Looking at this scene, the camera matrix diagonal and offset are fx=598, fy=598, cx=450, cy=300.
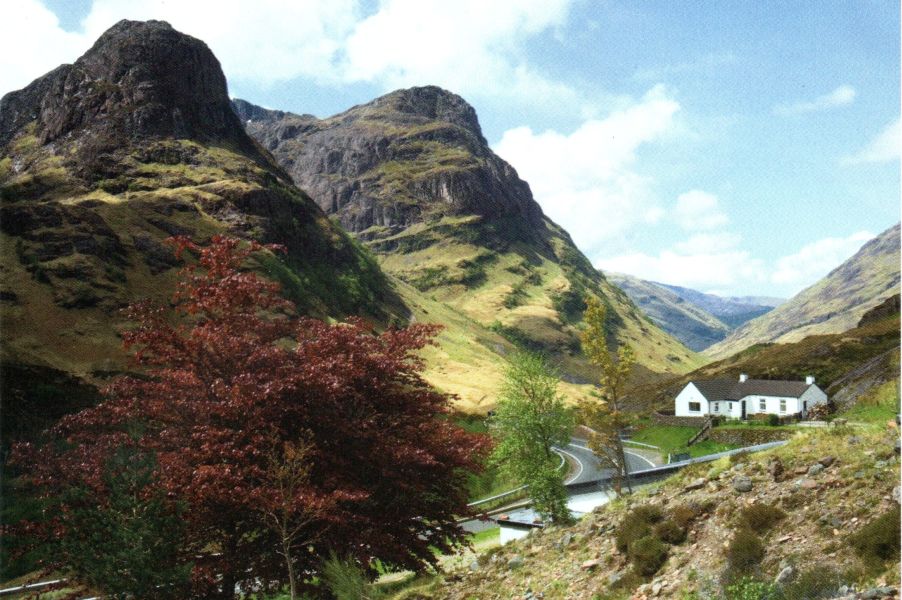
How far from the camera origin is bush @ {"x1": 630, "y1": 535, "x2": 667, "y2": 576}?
39.9 feet

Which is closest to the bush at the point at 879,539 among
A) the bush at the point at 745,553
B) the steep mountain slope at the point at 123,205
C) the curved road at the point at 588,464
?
the bush at the point at 745,553

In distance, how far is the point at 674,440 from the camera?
225ft

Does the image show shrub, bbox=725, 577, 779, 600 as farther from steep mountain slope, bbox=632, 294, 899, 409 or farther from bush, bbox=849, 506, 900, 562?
steep mountain slope, bbox=632, 294, 899, 409

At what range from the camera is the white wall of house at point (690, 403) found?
260 ft

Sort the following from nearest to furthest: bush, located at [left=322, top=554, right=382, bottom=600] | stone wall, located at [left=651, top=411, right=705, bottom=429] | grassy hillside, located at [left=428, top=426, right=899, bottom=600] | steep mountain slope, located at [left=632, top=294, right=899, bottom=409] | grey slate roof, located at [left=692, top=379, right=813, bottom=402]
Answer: grassy hillside, located at [left=428, top=426, right=899, bottom=600] < bush, located at [left=322, top=554, right=382, bottom=600] < steep mountain slope, located at [left=632, top=294, right=899, bottom=409] < stone wall, located at [left=651, top=411, right=705, bottom=429] < grey slate roof, located at [left=692, top=379, right=813, bottom=402]

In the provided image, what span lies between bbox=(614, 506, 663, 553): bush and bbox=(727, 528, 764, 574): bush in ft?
7.88

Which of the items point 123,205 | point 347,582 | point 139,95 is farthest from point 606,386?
point 139,95

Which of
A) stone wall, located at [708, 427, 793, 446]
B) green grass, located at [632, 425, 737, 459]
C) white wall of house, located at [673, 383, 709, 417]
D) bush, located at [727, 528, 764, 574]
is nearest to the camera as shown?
bush, located at [727, 528, 764, 574]

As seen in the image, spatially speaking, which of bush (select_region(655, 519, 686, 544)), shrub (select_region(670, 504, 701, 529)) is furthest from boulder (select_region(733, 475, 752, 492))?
bush (select_region(655, 519, 686, 544))

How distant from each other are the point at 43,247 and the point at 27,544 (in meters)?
54.0

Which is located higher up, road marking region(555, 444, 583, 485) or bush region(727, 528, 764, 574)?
bush region(727, 528, 764, 574)

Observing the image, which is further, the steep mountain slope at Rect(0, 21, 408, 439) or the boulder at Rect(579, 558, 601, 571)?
the steep mountain slope at Rect(0, 21, 408, 439)

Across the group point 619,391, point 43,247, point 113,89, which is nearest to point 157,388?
point 619,391

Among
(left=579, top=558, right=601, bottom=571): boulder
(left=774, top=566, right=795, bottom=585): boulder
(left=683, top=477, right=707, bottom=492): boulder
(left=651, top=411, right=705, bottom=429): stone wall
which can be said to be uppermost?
(left=683, top=477, right=707, bottom=492): boulder
